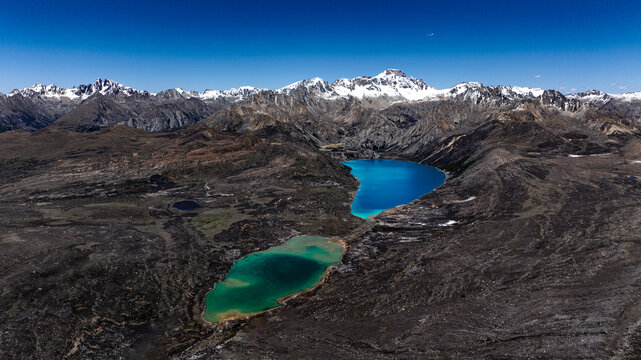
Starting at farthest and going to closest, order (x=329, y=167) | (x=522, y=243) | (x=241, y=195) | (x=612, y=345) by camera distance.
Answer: (x=329, y=167)
(x=241, y=195)
(x=522, y=243)
(x=612, y=345)

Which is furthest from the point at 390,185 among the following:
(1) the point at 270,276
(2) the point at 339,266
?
(1) the point at 270,276

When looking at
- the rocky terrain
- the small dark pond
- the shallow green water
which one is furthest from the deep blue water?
the small dark pond

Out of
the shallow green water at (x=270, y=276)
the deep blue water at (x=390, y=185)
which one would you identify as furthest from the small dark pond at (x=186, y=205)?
the deep blue water at (x=390, y=185)

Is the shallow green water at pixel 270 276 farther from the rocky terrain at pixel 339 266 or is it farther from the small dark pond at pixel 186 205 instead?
the small dark pond at pixel 186 205

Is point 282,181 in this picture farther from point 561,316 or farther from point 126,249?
point 561,316

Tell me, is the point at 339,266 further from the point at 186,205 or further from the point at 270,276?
the point at 186,205

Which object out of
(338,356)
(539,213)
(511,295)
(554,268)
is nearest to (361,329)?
(338,356)

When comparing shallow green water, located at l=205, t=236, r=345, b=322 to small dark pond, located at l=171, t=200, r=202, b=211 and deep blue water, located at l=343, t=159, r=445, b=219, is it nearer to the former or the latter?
deep blue water, located at l=343, t=159, r=445, b=219
